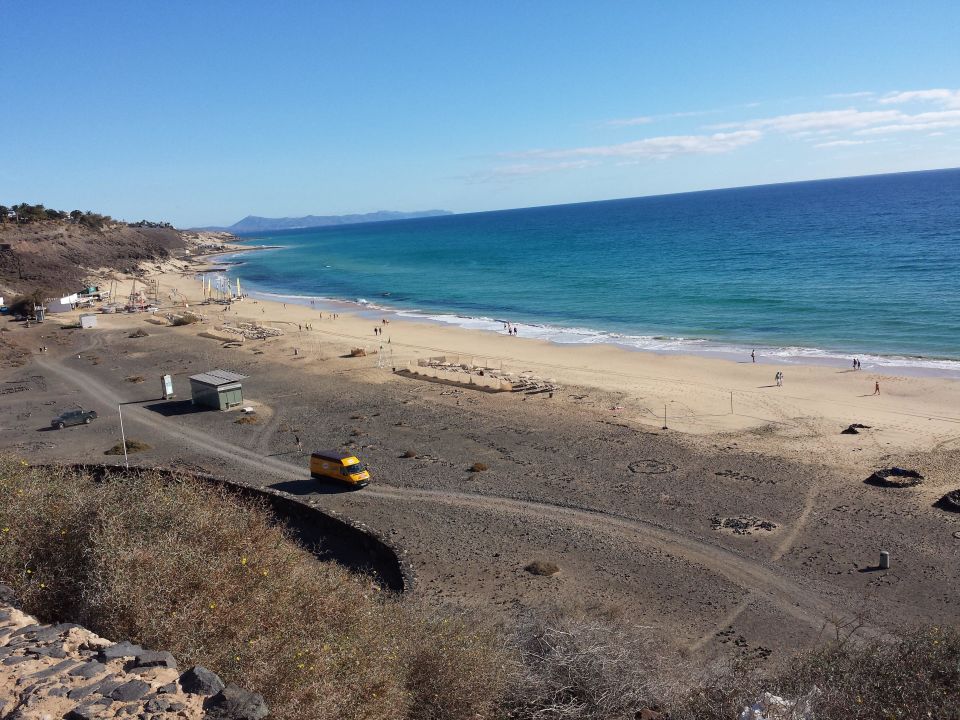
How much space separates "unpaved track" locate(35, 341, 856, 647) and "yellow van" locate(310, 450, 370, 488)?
479 millimetres

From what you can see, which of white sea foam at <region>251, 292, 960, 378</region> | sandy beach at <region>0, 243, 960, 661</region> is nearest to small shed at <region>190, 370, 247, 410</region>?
sandy beach at <region>0, 243, 960, 661</region>

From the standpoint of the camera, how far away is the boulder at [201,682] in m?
6.86

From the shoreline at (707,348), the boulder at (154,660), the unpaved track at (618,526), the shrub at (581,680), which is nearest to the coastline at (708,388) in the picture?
the shoreline at (707,348)

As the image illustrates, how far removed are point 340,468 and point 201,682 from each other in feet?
50.1

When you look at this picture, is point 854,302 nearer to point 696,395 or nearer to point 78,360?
point 696,395

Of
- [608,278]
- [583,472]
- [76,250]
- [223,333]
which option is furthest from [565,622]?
[76,250]

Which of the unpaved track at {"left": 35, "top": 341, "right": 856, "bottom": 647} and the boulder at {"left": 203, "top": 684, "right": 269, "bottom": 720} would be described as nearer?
the boulder at {"left": 203, "top": 684, "right": 269, "bottom": 720}

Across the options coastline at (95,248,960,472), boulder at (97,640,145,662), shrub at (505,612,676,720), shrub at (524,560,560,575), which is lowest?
shrub at (524,560,560,575)

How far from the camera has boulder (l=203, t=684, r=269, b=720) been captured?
21.8 ft

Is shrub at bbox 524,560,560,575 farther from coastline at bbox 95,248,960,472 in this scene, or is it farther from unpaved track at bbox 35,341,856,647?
coastline at bbox 95,248,960,472

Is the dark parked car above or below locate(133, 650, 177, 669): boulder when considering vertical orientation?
below

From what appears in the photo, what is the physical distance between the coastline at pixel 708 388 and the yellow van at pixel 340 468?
1178 cm

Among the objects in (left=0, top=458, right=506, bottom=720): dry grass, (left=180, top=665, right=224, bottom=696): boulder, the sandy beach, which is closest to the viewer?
(left=180, top=665, right=224, bottom=696): boulder

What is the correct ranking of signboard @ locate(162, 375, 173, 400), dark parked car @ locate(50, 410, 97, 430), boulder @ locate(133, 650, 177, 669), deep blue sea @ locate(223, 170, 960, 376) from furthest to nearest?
deep blue sea @ locate(223, 170, 960, 376)
signboard @ locate(162, 375, 173, 400)
dark parked car @ locate(50, 410, 97, 430)
boulder @ locate(133, 650, 177, 669)
